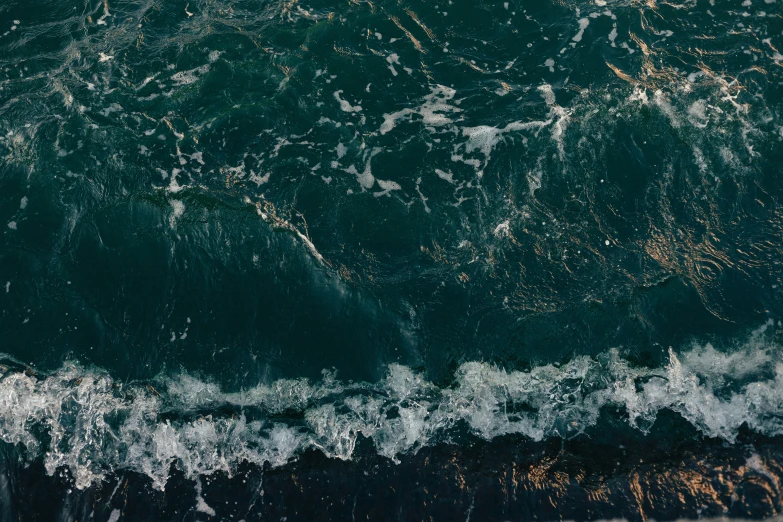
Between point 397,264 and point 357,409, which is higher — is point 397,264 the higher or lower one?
the higher one

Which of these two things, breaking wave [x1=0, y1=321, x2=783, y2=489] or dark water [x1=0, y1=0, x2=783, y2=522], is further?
breaking wave [x1=0, y1=321, x2=783, y2=489]

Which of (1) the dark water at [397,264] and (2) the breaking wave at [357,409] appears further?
(2) the breaking wave at [357,409]

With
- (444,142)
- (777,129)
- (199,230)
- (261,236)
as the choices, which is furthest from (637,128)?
(199,230)

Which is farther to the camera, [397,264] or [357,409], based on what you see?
[397,264]
